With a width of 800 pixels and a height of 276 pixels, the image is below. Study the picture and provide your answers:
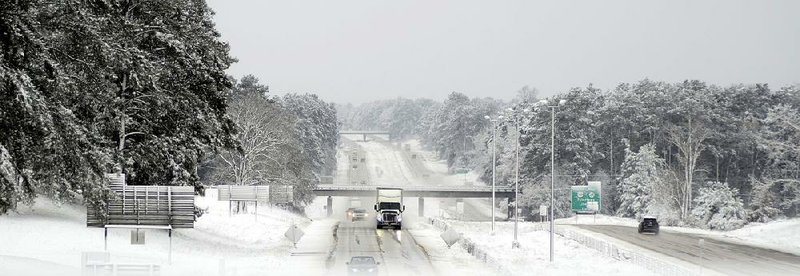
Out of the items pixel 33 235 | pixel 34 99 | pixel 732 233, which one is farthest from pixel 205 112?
pixel 732 233

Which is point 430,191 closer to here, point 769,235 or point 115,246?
point 769,235

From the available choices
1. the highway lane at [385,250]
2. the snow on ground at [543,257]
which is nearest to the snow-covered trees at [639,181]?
the snow on ground at [543,257]

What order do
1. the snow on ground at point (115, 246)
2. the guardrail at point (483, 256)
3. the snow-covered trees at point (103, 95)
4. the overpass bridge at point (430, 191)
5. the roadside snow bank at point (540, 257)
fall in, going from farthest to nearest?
the overpass bridge at point (430, 191) < the roadside snow bank at point (540, 257) < the guardrail at point (483, 256) < the snow on ground at point (115, 246) < the snow-covered trees at point (103, 95)

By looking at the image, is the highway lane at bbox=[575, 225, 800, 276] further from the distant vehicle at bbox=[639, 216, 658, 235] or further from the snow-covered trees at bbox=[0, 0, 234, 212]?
the snow-covered trees at bbox=[0, 0, 234, 212]

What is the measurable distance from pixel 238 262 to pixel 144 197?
299 inches

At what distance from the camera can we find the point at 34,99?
2742 cm

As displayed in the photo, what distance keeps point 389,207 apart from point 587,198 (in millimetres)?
24185

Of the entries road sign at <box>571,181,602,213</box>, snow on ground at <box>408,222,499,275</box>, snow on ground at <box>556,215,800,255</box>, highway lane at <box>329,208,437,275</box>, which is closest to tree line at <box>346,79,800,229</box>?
road sign at <box>571,181,602,213</box>

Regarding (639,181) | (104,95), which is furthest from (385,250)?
(639,181)

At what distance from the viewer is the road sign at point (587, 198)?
98125 mm

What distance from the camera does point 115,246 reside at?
42.7 meters

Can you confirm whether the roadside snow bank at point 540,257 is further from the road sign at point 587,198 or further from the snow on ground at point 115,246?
the road sign at point 587,198

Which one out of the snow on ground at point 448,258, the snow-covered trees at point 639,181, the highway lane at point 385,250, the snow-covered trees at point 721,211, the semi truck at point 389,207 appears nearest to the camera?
the snow on ground at point 448,258

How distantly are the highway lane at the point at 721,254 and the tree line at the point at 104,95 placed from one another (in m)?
27.1
